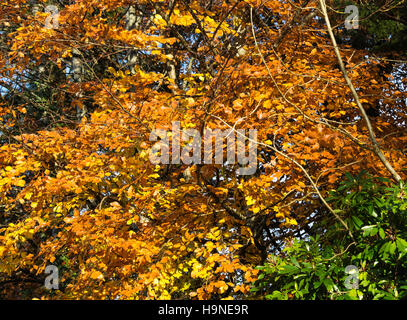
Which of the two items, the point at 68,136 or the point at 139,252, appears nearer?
the point at 139,252

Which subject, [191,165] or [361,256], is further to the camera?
[191,165]

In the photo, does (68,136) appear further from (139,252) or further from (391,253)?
(391,253)

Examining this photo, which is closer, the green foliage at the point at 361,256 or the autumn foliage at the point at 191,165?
the green foliage at the point at 361,256

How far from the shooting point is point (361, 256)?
116 inches

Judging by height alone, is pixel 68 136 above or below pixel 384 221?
above

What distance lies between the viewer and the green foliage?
9.07 ft

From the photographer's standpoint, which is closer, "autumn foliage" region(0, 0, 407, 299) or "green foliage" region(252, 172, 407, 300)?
"green foliage" region(252, 172, 407, 300)

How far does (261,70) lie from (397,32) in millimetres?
2840

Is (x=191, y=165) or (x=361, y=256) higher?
(x=191, y=165)

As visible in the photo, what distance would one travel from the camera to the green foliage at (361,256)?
277 centimetres

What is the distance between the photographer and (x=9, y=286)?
11.6 metres

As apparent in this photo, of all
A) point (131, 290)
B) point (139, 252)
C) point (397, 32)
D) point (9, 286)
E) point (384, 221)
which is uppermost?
point (397, 32)

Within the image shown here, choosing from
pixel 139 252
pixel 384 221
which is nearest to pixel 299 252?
pixel 384 221
